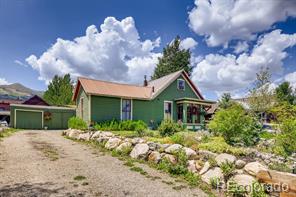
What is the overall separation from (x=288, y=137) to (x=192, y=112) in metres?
14.8

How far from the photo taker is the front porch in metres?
20.8

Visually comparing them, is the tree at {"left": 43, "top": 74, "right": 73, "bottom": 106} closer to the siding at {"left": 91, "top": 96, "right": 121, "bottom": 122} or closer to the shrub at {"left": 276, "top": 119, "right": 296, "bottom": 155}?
the siding at {"left": 91, "top": 96, "right": 121, "bottom": 122}

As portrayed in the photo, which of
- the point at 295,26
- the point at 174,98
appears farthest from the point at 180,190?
the point at 174,98

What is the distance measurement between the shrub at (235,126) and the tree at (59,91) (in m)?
30.5

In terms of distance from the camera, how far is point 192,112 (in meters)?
21.7

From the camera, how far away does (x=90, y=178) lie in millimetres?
5629

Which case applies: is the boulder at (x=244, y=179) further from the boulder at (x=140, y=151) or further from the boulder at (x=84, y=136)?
the boulder at (x=84, y=136)

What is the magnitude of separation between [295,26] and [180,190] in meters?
11.7

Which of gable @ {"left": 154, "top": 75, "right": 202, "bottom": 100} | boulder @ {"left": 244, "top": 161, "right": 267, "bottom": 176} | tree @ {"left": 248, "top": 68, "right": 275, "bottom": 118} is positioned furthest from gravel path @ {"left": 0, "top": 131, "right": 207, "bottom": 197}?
tree @ {"left": 248, "top": 68, "right": 275, "bottom": 118}

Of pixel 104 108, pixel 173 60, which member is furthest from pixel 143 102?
pixel 173 60

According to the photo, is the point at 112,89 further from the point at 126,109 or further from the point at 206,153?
the point at 206,153

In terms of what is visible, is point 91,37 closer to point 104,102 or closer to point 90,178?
point 104,102

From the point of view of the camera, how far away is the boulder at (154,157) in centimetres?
735

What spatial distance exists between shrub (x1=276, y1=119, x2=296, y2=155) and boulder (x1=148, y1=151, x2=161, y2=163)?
4.10m
